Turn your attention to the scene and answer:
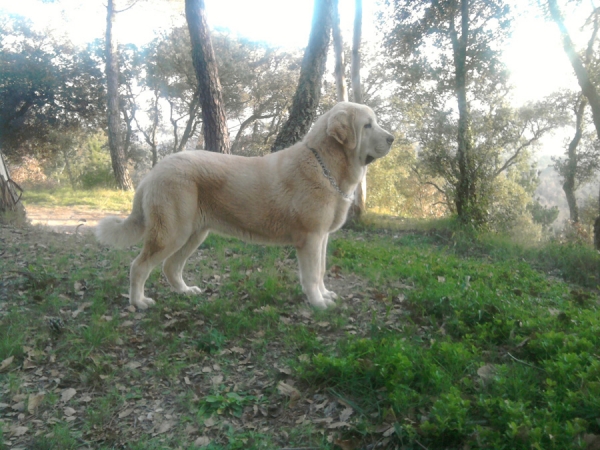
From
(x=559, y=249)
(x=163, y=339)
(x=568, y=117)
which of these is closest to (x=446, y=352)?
(x=163, y=339)

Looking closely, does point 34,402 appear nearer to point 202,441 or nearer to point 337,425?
point 202,441

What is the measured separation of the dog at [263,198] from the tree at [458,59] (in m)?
6.77

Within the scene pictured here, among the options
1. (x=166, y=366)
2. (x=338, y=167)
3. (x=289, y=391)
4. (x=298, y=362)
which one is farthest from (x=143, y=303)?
(x=338, y=167)

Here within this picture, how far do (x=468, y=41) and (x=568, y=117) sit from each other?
12.9 m

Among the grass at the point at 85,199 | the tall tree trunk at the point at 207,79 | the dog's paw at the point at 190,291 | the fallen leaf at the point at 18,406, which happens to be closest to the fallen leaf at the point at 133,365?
the fallen leaf at the point at 18,406

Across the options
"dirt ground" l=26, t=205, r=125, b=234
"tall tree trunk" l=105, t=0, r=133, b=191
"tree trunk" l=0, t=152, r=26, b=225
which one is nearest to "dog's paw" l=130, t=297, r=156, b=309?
"tree trunk" l=0, t=152, r=26, b=225

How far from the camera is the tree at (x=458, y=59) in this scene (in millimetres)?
10938

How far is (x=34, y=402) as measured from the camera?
10.4 feet

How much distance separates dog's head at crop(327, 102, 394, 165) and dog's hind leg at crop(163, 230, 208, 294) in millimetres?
1816

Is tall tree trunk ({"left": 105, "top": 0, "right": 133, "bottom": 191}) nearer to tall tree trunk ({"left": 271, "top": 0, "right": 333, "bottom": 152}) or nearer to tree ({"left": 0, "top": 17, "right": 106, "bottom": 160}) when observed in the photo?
tree ({"left": 0, "top": 17, "right": 106, "bottom": 160})

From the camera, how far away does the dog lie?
446cm

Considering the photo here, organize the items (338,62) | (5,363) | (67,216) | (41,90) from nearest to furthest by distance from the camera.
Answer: (5,363) → (67,216) → (338,62) → (41,90)

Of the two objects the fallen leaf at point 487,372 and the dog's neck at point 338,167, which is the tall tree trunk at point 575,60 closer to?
the dog's neck at point 338,167

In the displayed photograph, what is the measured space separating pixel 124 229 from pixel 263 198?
4.86 feet
